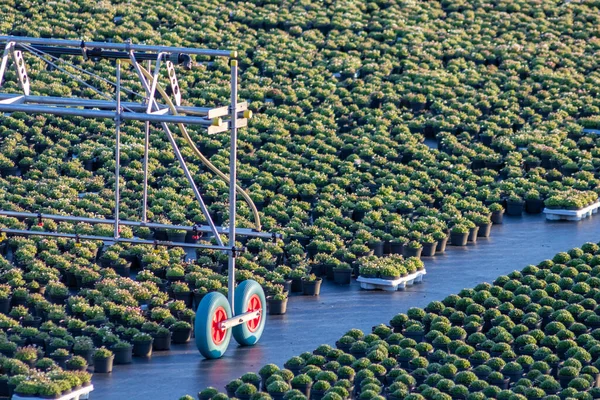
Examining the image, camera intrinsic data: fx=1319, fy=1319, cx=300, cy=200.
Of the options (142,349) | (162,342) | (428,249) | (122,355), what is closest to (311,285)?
(428,249)

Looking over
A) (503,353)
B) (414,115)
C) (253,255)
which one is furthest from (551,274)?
(414,115)

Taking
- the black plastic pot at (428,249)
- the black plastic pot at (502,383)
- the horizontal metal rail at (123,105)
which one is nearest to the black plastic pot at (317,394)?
the black plastic pot at (502,383)

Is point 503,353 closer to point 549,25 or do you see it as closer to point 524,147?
point 524,147

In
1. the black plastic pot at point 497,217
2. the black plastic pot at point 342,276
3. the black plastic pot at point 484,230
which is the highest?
the black plastic pot at point 497,217

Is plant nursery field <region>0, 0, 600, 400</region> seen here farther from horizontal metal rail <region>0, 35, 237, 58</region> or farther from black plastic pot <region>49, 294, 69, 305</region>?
horizontal metal rail <region>0, 35, 237, 58</region>

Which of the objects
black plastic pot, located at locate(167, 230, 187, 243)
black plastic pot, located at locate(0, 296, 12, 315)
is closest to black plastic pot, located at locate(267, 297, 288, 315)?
black plastic pot, located at locate(167, 230, 187, 243)

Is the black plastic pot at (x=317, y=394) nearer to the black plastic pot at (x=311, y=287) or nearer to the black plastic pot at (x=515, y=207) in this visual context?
the black plastic pot at (x=311, y=287)
